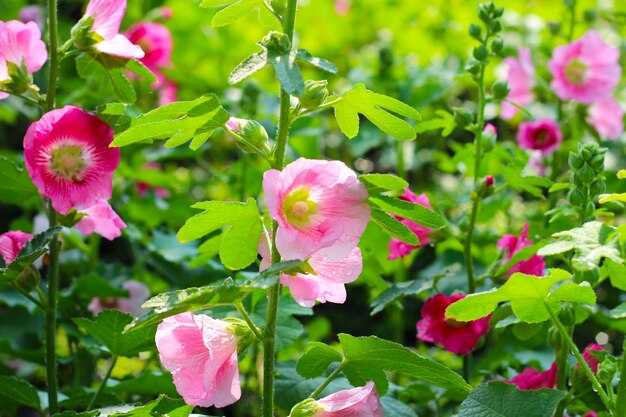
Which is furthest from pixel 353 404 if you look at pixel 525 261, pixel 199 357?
pixel 525 261

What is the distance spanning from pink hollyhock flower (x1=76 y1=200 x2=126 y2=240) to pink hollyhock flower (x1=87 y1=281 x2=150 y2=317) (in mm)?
419

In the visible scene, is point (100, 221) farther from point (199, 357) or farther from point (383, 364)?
point (383, 364)

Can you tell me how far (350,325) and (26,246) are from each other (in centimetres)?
189

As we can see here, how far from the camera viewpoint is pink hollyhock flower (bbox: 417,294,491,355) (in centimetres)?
136

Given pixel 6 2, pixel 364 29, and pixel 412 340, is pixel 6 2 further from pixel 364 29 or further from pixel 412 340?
pixel 412 340

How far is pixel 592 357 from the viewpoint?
1.29 meters

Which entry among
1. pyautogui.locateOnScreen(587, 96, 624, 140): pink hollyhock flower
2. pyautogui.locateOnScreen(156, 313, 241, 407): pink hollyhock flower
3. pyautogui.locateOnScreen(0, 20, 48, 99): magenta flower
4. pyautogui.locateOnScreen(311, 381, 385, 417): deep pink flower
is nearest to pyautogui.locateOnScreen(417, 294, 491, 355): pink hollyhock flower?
pyautogui.locateOnScreen(311, 381, 385, 417): deep pink flower

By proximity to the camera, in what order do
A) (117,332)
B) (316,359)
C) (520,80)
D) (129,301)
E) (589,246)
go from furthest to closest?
1. (520,80)
2. (129,301)
3. (117,332)
4. (316,359)
5. (589,246)

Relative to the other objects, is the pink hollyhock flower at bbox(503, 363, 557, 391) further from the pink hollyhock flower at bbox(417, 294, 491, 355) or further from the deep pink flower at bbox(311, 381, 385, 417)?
the deep pink flower at bbox(311, 381, 385, 417)

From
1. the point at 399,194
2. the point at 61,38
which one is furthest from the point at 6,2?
the point at 399,194

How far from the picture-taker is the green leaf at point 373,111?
1.05m

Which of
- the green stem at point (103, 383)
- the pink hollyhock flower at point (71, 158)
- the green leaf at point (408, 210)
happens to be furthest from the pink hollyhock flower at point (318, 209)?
the green stem at point (103, 383)

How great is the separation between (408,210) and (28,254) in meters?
0.49

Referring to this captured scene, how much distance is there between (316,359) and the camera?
117cm
